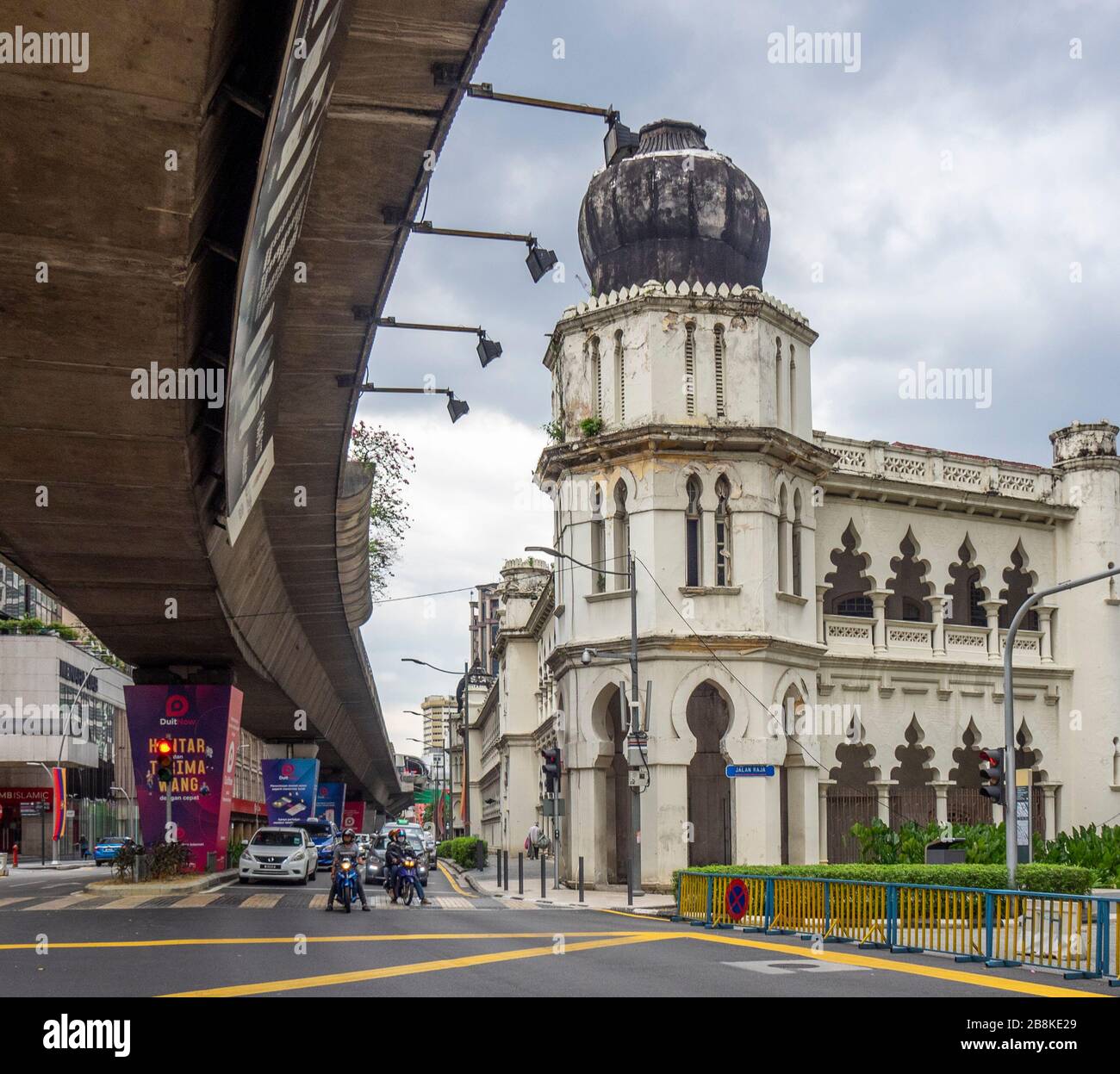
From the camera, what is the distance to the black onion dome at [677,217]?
37281 mm

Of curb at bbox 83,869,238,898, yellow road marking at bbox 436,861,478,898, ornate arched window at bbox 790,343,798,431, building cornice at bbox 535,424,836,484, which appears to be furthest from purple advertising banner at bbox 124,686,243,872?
ornate arched window at bbox 790,343,798,431

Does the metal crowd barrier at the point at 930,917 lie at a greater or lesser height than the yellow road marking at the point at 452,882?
greater

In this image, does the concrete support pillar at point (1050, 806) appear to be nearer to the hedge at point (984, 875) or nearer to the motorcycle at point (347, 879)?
the hedge at point (984, 875)

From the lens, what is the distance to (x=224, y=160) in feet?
44.2

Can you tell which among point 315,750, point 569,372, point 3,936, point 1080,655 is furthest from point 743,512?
point 315,750

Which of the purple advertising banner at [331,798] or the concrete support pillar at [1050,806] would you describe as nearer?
the concrete support pillar at [1050,806]

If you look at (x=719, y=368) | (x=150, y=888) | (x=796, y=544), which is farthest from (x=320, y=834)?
(x=719, y=368)

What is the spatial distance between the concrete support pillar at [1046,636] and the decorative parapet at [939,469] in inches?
125

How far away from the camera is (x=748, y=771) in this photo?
33438 millimetres

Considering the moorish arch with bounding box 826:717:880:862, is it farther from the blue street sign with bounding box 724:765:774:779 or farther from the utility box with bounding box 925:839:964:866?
the utility box with bounding box 925:839:964:866

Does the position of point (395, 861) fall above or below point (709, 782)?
below

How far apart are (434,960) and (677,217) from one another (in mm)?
24604

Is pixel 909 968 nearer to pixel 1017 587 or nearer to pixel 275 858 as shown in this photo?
pixel 275 858

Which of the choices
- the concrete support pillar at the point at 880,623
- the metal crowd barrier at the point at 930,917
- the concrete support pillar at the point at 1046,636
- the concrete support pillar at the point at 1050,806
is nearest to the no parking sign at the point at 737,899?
the metal crowd barrier at the point at 930,917
